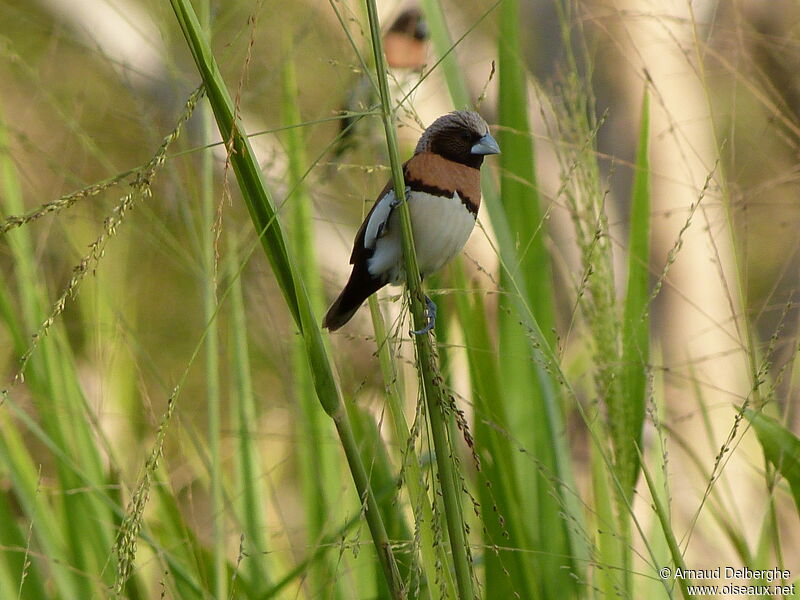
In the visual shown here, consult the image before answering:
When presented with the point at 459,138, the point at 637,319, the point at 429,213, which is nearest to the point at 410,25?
the point at 459,138

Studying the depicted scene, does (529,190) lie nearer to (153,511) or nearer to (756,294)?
(153,511)

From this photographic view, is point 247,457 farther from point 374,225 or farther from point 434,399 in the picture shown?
point 434,399

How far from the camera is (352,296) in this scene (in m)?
2.00

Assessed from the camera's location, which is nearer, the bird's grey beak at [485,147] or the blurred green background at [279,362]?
the blurred green background at [279,362]

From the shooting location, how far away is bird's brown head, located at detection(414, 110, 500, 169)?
204 centimetres

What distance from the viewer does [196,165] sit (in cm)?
236

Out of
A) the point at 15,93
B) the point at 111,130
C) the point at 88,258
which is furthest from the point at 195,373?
the point at 88,258

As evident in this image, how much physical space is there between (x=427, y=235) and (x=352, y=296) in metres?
0.23

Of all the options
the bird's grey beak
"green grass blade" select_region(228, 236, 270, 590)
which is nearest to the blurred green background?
"green grass blade" select_region(228, 236, 270, 590)

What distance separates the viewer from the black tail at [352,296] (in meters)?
1.95

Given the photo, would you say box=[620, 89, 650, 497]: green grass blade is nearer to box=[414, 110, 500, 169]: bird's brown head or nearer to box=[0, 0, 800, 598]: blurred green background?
box=[0, 0, 800, 598]: blurred green background

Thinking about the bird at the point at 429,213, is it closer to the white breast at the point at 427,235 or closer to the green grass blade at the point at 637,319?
the white breast at the point at 427,235

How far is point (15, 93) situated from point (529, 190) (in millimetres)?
4483

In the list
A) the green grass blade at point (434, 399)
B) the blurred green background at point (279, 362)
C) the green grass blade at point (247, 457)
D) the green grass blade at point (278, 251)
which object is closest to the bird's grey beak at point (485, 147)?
the blurred green background at point (279, 362)
